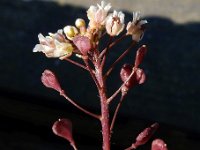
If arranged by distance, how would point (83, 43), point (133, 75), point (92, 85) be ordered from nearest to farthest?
1. point (83, 43)
2. point (133, 75)
3. point (92, 85)

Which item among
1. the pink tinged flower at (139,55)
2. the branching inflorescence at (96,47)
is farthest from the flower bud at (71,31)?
the pink tinged flower at (139,55)

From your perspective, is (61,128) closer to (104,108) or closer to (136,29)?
(104,108)

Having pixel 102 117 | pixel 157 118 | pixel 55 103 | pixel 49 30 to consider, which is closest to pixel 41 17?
pixel 49 30

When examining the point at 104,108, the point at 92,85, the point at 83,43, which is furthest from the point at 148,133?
the point at 92,85

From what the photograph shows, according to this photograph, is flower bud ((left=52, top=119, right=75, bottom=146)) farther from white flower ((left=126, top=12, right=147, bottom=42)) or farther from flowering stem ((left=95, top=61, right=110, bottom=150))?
white flower ((left=126, top=12, right=147, bottom=42))

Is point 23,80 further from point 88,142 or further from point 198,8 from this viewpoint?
point 198,8

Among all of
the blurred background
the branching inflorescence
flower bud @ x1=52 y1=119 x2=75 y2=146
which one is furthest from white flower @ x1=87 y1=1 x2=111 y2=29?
the blurred background
